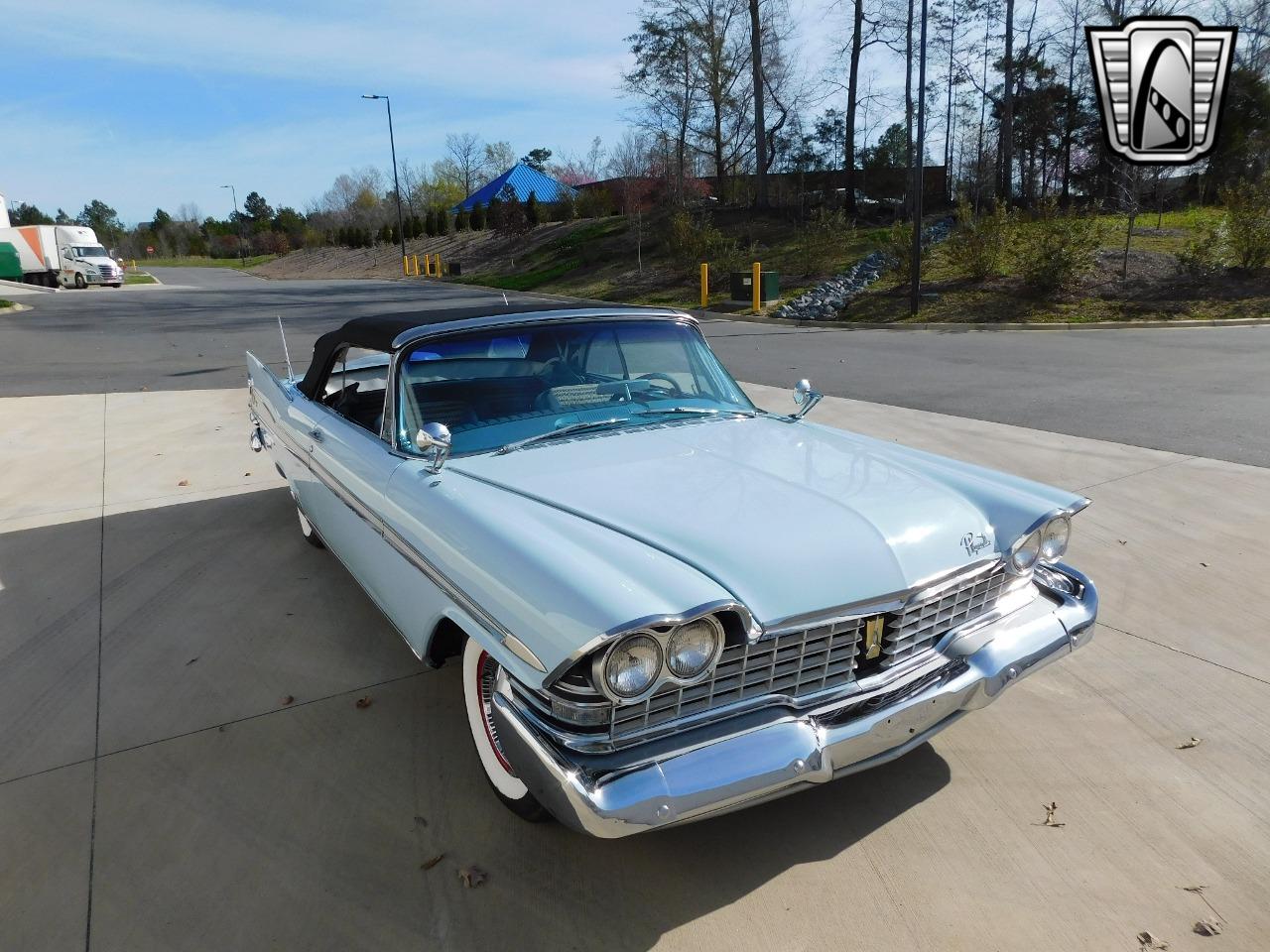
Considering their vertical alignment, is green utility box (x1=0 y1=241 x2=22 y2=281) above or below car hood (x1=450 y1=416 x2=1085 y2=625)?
above

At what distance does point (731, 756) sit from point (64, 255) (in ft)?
150

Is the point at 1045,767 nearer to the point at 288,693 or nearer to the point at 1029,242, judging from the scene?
the point at 288,693

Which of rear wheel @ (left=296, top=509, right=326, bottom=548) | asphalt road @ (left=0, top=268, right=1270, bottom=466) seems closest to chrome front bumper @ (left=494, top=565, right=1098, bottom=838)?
rear wheel @ (left=296, top=509, right=326, bottom=548)

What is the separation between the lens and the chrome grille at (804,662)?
2.11 m

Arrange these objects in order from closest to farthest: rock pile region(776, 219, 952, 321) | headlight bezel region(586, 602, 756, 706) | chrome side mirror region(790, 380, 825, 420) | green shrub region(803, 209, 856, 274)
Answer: headlight bezel region(586, 602, 756, 706) → chrome side mirror region(790, 380, 825, 420) → rock pile region(776, 219, 952, 321) → green shrub region(803, 209, 856, 274)

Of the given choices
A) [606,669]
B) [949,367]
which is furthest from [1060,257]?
[606,669]

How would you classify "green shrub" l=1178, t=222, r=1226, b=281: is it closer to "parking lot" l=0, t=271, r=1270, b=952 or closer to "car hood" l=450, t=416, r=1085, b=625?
"parking lot" l=0, t=271, r=1270, b=952

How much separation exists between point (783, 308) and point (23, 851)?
18056 mm

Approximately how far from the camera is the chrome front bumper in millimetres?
1938

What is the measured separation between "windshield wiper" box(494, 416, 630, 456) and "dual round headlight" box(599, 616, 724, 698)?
1.26 meters

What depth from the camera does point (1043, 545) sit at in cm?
277

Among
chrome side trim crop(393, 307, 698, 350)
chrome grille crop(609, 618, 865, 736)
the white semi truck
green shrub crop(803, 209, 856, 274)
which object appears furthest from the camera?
the white semi truck

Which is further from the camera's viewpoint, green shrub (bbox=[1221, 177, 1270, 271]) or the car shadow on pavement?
green shrub (bbox=[1221, 177, 1270, 271])

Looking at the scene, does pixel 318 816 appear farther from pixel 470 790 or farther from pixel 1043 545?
pixel 1043 545
